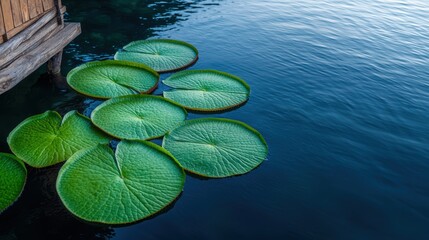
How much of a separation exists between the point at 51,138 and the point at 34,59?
126 centimetres

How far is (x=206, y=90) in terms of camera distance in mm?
5645

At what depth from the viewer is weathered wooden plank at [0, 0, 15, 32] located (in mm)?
4371

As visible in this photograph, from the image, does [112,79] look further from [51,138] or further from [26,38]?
[51,138]

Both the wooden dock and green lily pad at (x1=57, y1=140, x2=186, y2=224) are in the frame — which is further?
the wooden dock

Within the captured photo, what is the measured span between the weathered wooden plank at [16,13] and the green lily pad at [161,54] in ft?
6.25

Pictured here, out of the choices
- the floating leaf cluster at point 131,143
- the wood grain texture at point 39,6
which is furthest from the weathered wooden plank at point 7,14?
the floating leaf cluster at point 131,143

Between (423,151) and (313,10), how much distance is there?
656cm

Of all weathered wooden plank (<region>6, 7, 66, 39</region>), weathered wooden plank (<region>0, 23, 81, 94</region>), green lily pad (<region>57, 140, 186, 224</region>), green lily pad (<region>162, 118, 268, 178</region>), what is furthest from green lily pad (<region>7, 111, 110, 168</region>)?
weathered wooden plank (<region>6, 7, 66, 39</region>)

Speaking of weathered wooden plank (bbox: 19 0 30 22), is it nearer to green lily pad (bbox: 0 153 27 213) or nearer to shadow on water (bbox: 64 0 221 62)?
green lily pad (bbox: 0 153 27 213)

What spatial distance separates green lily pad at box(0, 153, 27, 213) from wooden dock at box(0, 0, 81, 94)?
86cm

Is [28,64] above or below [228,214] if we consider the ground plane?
above

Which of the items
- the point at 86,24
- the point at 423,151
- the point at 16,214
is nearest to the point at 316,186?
the point at 423,151

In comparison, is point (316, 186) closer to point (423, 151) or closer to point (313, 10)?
point (423, 151)

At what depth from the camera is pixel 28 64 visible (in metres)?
4.79
